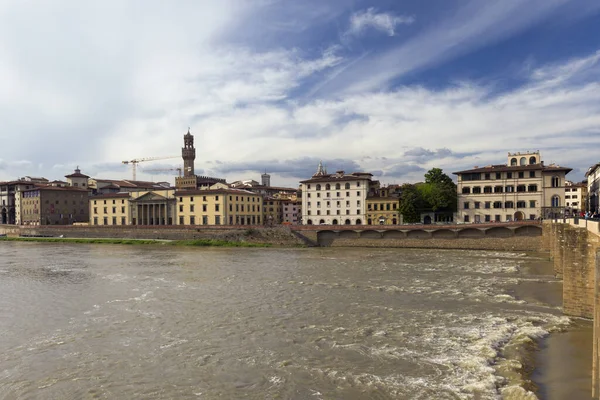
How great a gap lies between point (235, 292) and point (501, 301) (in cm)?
1571

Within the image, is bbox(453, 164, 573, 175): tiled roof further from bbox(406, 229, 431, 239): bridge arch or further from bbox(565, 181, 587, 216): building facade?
bbox(565, 181, 587, 216): building facade

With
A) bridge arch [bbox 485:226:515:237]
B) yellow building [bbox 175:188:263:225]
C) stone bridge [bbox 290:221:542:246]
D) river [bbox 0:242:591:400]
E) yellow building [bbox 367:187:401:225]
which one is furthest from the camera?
yellow building [bbox 175:188:263:225]

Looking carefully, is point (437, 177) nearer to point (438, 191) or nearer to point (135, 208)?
point (438, 191)

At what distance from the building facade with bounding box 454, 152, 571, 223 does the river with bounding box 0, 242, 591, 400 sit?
31170mm

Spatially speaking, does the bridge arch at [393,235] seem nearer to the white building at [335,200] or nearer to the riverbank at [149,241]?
the white building at [335,200]

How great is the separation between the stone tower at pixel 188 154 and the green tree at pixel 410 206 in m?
80.5

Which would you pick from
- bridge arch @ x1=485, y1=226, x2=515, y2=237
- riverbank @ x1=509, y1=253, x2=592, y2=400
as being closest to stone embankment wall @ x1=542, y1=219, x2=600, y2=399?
riverbank @ x1=509, y1=253, x2=592, y2=400

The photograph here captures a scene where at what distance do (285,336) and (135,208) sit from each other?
251ft

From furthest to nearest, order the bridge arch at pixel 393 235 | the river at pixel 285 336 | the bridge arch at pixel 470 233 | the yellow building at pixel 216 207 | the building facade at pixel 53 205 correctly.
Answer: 1. the building facade at pixel 53 205
2. the yellow building at pixel 216 207
3. the bridge arch at pixel 393 235
4. the bridge arch at pixel 470 233
5. the river at pixel 285 336

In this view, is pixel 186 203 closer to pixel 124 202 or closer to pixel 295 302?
pixel 124 202

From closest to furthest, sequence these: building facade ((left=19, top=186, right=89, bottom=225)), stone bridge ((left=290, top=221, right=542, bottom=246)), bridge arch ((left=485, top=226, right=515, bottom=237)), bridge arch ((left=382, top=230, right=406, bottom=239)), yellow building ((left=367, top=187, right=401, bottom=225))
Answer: stone bridge ((left=290, top=221, right=542, bottom=246)) → bridge arch ((left=485, top=226, right=515, bottom=237)) → bridge arch ((left=382, top=230, right=406, bottom=239)) → yellow building ((left=367, top=187, right=401, bottom=225)) → building facade ((left=19, top=186, right=89, bottom=225))

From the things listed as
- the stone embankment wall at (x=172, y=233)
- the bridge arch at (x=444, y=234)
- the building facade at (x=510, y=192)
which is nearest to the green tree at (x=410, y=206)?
the building facade at (x=510, y=192)

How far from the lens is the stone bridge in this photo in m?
52.4

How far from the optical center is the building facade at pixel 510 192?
2392 inches
